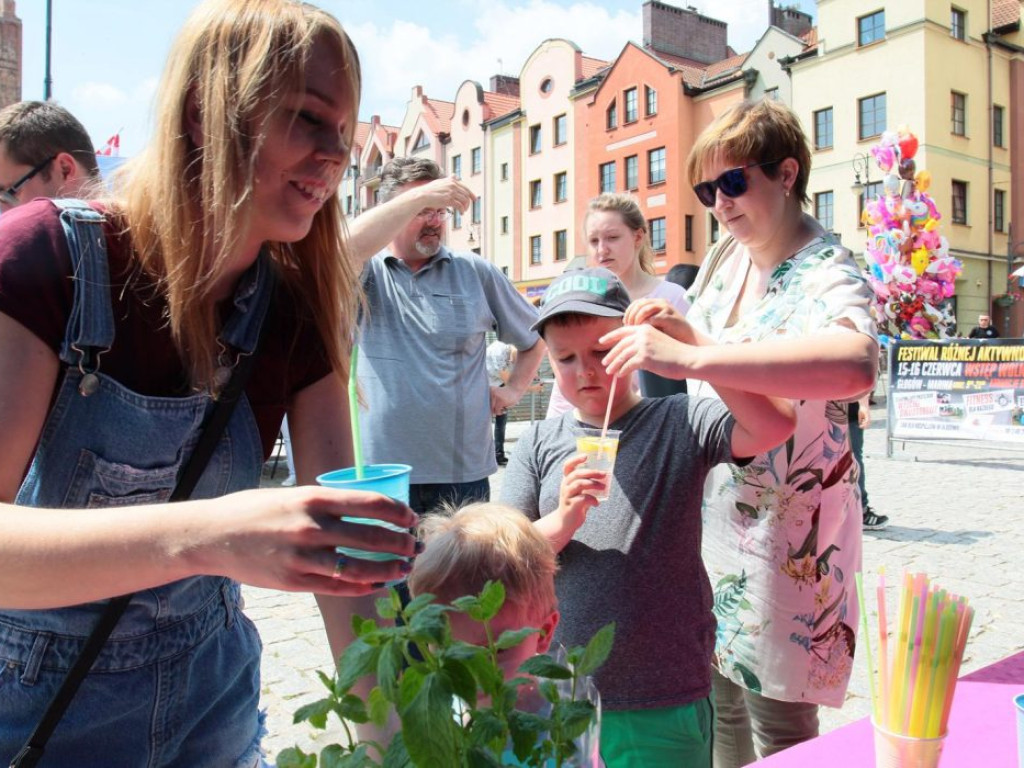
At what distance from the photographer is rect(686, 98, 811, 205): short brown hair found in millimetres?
2295

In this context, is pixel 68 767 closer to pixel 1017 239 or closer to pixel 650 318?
pixel 650 318

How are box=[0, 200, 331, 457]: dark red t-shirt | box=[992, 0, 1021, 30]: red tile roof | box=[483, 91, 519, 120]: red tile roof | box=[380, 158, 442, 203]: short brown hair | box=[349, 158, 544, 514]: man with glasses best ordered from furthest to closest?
box=[483, 91, 519, 120]: red tile roof, box=[992, 0, 1021, 30]: red tile roof, box=[380, 158, 442, 203]: short brown hair, box=[349, 158, 544, 514]: man with glasses, box=[0, 200, 331, 457]: dark red t-shirt

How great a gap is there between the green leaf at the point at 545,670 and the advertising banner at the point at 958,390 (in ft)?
37.1

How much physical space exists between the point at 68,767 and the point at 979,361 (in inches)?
449

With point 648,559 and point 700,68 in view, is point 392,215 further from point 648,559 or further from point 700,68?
point 700,68

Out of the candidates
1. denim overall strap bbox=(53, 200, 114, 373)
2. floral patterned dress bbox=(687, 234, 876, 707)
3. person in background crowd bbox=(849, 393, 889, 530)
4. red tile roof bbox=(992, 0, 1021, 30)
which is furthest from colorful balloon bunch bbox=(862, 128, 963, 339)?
red tile roof bbox=(992, 0, 1021, 30)

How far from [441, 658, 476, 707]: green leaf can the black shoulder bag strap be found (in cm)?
77

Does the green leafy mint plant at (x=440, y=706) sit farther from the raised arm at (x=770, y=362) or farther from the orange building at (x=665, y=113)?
the orange building at (x=665, y=113)

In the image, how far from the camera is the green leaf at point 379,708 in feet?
2.28

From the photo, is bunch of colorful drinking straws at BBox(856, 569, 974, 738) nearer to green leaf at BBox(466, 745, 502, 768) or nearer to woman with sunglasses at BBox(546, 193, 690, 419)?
green leaf at BBox(466, 745, 502, 768)

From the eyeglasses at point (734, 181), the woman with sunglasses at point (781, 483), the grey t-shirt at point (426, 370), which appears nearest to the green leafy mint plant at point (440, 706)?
the woman with sunglasses at point (781, 483)

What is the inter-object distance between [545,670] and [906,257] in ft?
39.6

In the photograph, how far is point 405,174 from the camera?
376 cm

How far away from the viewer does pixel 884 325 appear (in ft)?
38.5
